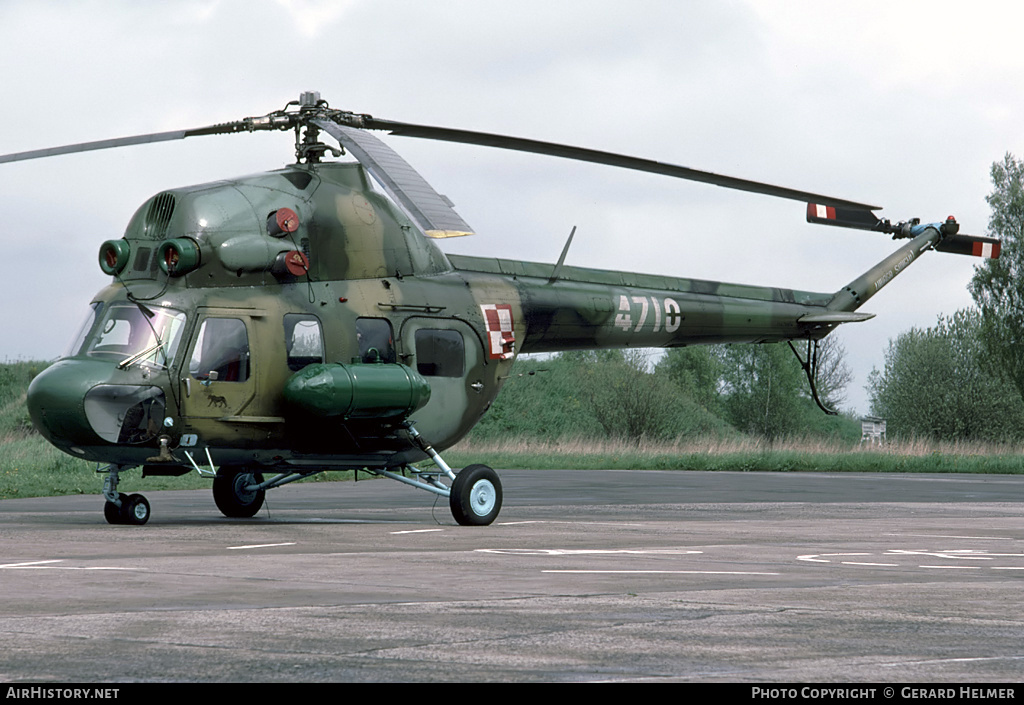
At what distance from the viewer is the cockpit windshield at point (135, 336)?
47.6 feet

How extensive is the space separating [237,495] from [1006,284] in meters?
50.9

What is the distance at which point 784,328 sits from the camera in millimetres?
22141

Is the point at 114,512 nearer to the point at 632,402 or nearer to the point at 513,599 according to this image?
the point at 513,599

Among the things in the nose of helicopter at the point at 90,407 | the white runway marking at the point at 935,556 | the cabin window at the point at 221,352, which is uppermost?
the cabin window at the point at 221,352

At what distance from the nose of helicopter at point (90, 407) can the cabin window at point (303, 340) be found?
1.71 meters

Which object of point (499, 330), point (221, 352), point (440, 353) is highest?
point (499, 330)

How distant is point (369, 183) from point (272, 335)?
103 inches

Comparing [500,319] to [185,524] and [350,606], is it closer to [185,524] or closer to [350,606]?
[185,524]

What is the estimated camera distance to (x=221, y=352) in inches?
584

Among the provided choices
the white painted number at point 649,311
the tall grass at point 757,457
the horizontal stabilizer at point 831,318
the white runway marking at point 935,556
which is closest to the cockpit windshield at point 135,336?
the white painted number at point 649,311

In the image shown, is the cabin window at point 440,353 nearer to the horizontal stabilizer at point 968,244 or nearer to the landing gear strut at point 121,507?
the landing gear strut at point 121,507

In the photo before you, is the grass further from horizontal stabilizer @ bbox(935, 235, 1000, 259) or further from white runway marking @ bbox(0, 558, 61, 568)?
horizontal stabilizer @ bbox(935, 235, 1000, 259)

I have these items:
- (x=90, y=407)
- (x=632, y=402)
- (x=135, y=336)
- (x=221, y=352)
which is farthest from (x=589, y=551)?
(x=632, y=402)

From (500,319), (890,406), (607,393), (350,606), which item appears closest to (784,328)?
(500,319)
